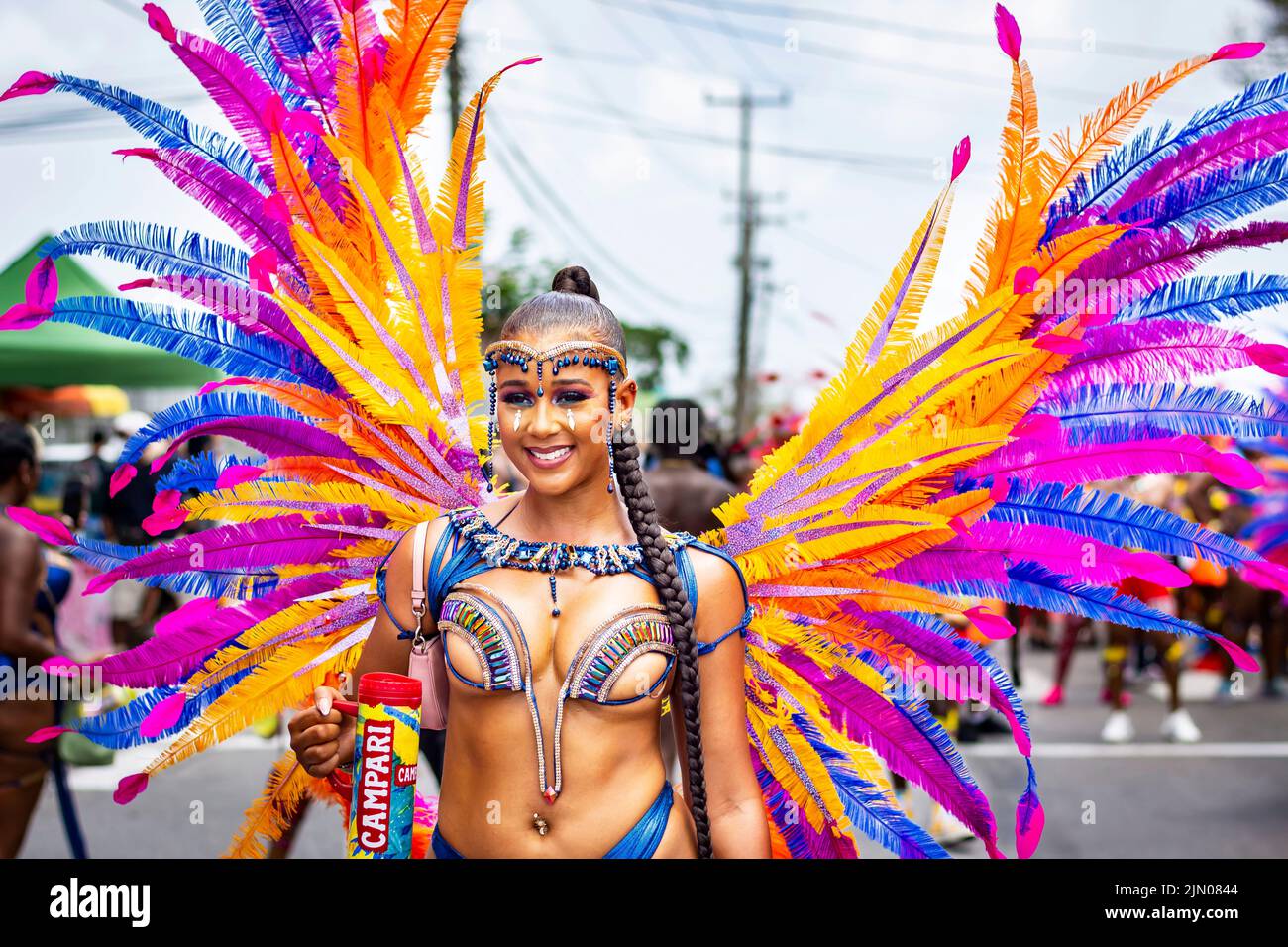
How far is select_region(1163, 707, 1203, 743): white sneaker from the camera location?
8.70 meters

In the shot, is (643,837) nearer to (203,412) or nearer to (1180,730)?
(203,412)

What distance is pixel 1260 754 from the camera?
8281 millimetres

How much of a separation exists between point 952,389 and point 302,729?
4.60 feet

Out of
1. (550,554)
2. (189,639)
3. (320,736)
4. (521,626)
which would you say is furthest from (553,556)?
(189,639)

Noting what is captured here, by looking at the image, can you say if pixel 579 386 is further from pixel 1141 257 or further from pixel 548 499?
pixel 1141 257

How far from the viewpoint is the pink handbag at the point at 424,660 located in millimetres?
2137

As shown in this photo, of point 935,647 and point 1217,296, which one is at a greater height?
point 1217,296

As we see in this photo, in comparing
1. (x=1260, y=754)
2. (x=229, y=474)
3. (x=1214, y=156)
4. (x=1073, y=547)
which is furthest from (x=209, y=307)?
(x=1260, y=754)

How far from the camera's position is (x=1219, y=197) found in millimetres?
2268

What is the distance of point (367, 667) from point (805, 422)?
103 cm

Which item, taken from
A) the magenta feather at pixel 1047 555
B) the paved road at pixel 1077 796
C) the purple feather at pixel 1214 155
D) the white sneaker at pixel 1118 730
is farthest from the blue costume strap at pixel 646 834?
the white sneaker at pixel 1118 730

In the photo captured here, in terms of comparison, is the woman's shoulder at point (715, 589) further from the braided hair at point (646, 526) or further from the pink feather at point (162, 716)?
the pink feather at point (162, 716)

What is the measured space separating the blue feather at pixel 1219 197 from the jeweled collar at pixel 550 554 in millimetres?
1160

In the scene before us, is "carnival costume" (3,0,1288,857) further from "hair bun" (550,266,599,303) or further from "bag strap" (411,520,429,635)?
"hair bun" (550,266,599,303)
